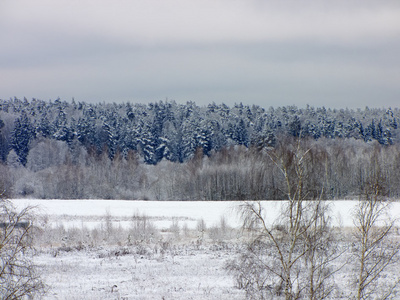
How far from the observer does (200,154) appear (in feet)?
315

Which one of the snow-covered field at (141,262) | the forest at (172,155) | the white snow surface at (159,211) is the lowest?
the snow-covered field at (141,262)

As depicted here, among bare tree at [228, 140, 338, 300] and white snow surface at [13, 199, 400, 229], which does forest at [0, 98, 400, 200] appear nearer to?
white snow surface at [13, 199, 400, 229]

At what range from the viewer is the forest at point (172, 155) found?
74438 mm

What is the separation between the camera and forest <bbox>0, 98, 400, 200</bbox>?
7444 cm

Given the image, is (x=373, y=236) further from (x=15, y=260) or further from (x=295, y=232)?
(x=15, y=260)

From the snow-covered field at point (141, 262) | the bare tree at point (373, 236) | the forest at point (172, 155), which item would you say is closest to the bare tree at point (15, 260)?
the snow-covered field at point (141, 262)

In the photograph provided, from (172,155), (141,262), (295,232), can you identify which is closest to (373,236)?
(295,232)

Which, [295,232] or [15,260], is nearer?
[295,232]

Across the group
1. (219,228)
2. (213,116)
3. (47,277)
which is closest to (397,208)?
(219,228)

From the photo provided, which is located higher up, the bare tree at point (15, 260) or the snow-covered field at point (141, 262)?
the bare tree at point (15, 260)

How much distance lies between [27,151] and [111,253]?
99.6m

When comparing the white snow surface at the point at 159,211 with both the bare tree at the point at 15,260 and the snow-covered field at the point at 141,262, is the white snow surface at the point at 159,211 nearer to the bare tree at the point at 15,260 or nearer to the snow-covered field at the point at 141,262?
the snow-covered field at the point at 141,262

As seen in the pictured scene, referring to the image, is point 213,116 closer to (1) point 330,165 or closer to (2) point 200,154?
(2) point 200,154

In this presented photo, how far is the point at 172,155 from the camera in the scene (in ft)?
382
